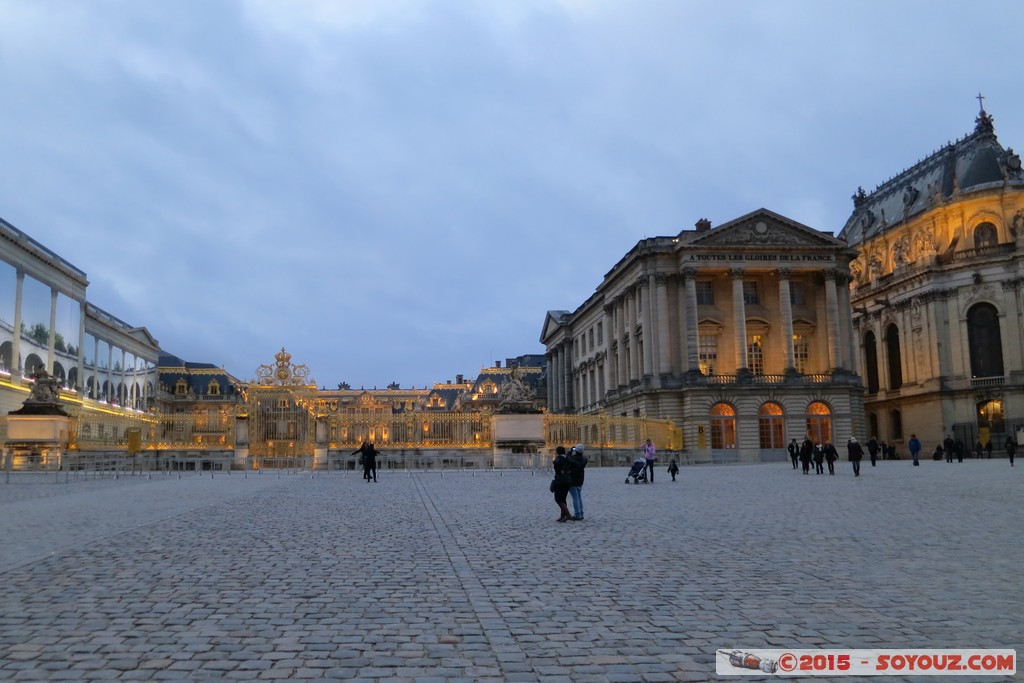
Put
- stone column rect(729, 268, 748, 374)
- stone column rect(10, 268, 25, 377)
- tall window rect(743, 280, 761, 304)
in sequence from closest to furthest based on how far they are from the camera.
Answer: stone column rect(10, 268, 25, 377), stone column rect(729, 268, 748, 374), tall window rect(743, 280, 761, 304)

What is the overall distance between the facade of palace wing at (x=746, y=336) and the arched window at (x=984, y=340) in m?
10.9

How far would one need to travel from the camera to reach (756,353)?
64.8 m

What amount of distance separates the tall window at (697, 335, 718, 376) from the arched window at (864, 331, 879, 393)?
22.3m

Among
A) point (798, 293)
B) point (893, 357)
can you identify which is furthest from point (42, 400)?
point (893, 357)

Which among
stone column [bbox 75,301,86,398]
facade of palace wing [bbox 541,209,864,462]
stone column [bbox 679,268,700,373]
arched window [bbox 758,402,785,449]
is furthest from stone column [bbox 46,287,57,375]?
arched window [bbox 758,402,785,449]

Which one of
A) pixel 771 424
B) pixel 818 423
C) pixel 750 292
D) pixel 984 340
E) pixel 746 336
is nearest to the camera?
pixel 771 424

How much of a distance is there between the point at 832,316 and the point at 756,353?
248 inches

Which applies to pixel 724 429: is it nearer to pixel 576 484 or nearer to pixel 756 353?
pixel 756 353

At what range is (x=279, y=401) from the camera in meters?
40.1

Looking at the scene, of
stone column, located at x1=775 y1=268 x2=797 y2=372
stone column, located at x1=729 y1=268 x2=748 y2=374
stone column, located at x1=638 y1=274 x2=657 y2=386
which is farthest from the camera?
stone column, located at x1=638 y1=274 x2=657 y2=386

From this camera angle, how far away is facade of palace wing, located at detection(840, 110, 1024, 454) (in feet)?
213

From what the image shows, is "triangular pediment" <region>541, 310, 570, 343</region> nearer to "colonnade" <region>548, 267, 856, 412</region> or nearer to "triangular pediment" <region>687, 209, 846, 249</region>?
"colonnade" <region>548, 267, 856, 412</region>

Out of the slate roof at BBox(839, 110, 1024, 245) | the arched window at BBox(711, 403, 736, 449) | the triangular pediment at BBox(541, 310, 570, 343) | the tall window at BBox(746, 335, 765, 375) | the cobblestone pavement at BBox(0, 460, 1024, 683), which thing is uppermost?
the slate roof at BBox(839, 110, 1024, 245)

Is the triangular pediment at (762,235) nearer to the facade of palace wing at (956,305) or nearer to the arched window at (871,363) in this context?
the facade of palace wing at (956,305)
